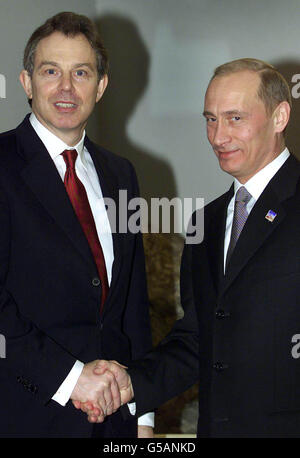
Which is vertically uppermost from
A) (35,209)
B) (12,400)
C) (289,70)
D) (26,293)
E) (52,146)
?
(289,70)

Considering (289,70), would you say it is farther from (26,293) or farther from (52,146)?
(26,293)

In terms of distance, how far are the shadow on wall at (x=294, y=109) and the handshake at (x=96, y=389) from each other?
8.06ft

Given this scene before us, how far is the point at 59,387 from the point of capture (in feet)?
6.70

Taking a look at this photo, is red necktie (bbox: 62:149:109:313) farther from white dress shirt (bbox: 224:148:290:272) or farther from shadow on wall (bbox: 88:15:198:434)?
shadow on wall (bbox: 88:15:198:434)

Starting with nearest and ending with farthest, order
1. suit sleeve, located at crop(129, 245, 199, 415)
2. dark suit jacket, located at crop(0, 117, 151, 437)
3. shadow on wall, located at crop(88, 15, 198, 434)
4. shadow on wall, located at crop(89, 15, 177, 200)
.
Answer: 1. dark suit jacket, located at crop(0, 117, 151, 437)
2. suit sleeve, located at crop(129, 245, 199, 415)
3. shadow on wall, located at crop(88, 15, 198, 434)
4. shadow on wall, located at crop(89, 15, 177, 200)

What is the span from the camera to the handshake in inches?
81.0

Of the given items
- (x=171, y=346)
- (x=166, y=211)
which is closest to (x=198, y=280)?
(x=171, y=346)

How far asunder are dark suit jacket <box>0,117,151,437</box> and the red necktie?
39 mm

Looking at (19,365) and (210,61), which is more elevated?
(210,61)

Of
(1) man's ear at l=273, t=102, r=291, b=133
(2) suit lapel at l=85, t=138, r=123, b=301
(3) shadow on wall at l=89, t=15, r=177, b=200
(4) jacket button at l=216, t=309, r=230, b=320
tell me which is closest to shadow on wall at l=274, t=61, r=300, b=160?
(3) shadow on wall at l=89, t=15, r=177, b=200

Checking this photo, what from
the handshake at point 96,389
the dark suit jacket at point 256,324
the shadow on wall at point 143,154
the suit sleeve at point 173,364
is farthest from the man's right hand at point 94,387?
the shadow on wall at point 143,154

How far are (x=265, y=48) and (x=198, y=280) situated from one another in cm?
256

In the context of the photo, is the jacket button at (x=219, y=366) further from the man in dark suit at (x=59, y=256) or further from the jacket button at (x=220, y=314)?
the man in dark suit at (x=59, y=256)

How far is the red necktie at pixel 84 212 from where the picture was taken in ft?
7.01
